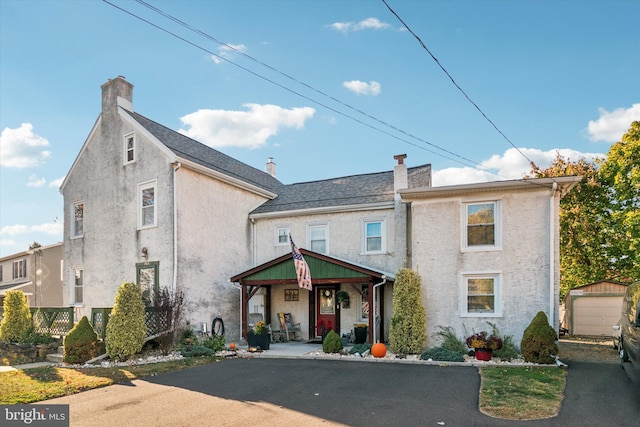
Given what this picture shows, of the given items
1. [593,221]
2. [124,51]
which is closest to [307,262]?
[124,51]

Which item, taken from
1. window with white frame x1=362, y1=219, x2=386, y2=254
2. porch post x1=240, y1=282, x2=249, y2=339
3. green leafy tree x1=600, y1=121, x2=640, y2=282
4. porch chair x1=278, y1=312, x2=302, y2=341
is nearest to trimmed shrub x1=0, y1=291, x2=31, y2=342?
porch post x1=240, y1=282, x2=249, y2=339

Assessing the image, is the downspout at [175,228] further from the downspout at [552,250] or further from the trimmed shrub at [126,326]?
the downspout at [552,250]

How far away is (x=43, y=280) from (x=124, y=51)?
70.3 ft

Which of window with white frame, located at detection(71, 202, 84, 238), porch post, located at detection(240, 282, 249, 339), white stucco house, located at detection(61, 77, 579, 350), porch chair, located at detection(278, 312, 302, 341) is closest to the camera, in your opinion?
white stucco house, located at detection(61, 77, 579, 350)

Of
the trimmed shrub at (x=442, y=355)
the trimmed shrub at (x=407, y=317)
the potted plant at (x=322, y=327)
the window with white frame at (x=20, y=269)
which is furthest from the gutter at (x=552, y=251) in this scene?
the window with white frame at (x=20, y=269)

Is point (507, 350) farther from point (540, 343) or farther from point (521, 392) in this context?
point (521, 392)

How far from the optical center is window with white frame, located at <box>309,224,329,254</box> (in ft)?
Result: 56.1

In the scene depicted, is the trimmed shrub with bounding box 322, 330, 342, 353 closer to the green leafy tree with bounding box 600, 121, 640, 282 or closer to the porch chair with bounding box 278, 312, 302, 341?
the porch chair with bounding box 278, 312, 302, 341

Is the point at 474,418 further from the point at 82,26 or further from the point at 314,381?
the point at 82,26

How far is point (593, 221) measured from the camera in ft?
75.4

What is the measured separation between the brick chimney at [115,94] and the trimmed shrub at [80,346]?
29.5ft

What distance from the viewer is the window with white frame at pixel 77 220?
61.2 ft

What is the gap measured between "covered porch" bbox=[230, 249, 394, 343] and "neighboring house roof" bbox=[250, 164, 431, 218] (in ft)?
9.17

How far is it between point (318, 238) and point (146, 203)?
6.63 m
